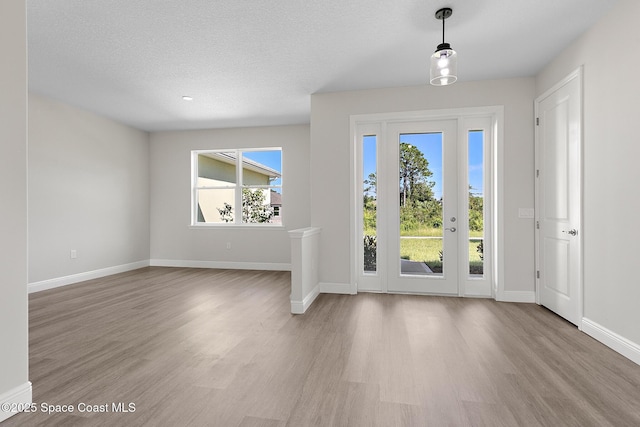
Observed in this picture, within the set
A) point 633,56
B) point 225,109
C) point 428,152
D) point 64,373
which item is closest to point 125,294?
point 64,373

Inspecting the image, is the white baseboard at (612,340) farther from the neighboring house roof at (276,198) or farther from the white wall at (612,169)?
the neighboring house roof at (276,198)

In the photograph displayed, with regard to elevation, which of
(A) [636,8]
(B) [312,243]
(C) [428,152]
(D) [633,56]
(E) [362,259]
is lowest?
(E) [362,259]

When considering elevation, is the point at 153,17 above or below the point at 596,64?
above

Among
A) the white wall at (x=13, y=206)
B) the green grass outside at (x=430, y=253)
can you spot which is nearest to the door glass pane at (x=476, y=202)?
the green grass outside at (x=430, y=253)

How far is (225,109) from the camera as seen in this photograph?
4934 mm

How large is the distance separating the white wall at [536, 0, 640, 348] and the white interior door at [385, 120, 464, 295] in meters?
1.39

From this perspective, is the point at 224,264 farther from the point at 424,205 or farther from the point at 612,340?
the point at 612,340

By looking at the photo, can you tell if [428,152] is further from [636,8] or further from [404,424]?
[404,424]

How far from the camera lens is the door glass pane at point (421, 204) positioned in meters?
4.09

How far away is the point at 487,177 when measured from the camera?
3.95 metres

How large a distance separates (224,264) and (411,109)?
4.38 meters

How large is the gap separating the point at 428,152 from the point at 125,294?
4376 millimetres

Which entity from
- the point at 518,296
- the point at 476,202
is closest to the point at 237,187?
the point at 476,202

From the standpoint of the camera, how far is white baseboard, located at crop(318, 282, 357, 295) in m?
4.16
